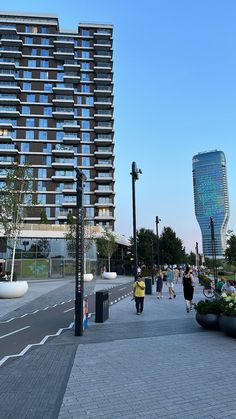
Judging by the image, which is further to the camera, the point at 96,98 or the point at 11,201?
the point at 96,98

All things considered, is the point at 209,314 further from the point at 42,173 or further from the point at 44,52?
the point at 44,52

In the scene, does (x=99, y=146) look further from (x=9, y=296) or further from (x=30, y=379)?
(x=30, y=379)

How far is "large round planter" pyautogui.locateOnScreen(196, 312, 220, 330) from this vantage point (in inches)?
410

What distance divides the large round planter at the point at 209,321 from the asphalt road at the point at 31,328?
408 cm

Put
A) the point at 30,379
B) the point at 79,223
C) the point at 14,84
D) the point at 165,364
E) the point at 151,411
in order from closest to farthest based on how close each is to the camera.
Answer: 1. the point at 151,411
2. the point at 30,379
3. the point at 165,364
4. the point at 79,223
5. the point at 14,84

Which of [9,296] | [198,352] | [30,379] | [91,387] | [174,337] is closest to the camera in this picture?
[91,387]

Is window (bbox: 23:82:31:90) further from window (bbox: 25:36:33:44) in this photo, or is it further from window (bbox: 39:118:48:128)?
window (bbox: 25:36:33:44)

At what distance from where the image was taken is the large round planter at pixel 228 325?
9297mm

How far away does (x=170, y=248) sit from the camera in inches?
2820

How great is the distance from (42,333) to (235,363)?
18.5 feet

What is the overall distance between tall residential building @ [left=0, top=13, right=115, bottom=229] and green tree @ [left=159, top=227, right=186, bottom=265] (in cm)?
1147

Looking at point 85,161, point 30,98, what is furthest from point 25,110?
point 85,161

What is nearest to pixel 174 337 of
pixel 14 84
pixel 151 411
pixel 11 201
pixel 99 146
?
pixel 151 411

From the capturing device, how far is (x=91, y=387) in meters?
5.86
